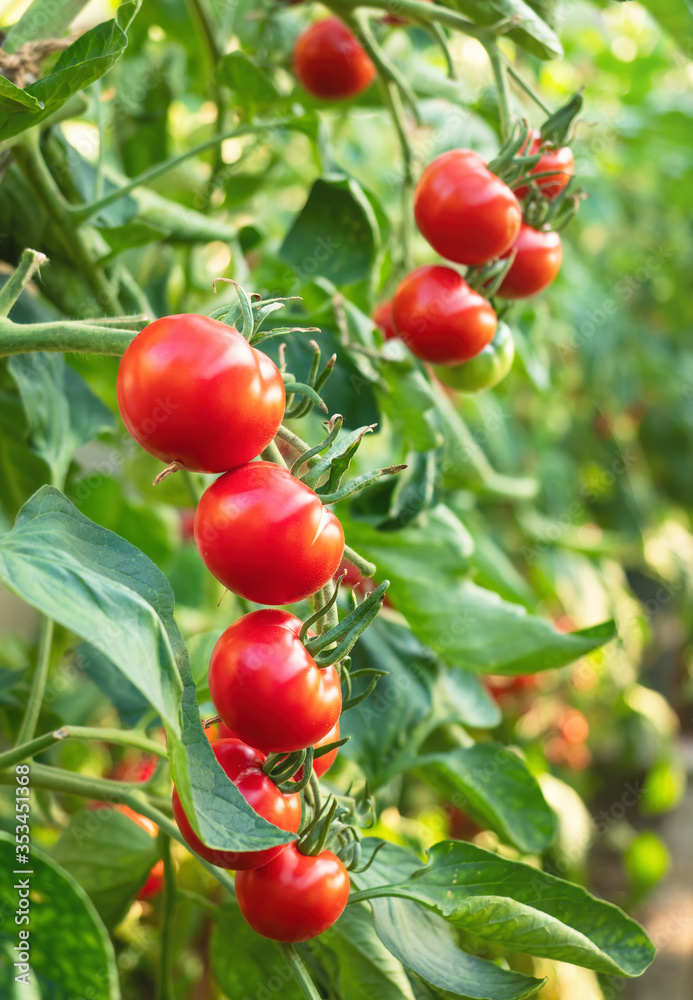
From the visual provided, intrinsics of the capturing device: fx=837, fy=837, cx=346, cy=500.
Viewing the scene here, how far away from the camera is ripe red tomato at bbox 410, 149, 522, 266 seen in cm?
45

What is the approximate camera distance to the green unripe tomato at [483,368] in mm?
506

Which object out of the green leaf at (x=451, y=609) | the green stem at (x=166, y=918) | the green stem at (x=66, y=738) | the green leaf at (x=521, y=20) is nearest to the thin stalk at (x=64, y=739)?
the green stem at (x=66, y=738)

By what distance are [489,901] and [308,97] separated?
0.65 meters

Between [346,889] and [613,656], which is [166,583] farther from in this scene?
[613,656]

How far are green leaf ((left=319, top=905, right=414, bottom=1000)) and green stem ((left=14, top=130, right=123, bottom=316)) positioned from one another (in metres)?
0.40

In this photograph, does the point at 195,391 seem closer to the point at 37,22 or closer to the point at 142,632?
the point at 142,632

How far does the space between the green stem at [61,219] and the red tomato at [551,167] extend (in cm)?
27

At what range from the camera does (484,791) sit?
1.87 ft

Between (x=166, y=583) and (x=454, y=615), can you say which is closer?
(x=166, y=583)

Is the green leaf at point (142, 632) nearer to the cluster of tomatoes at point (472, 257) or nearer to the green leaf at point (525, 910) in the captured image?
the green leaf at point (525, 910)

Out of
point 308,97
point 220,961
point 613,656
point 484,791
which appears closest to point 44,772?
point 220,961

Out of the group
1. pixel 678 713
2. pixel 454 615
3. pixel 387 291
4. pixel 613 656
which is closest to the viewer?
pixel 454 615

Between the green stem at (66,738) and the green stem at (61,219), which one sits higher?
the green stem at (61,219)

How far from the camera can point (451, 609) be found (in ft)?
1.87
